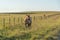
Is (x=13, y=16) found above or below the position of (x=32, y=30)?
above

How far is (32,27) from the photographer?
4.90ft

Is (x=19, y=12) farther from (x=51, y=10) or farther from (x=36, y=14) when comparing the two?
(x=51, y=10)

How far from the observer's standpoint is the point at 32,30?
149 cm

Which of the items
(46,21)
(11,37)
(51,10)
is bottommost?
(11,37)

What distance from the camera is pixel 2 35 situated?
1.48 metres

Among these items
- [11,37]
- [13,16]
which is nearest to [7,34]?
[11,37]

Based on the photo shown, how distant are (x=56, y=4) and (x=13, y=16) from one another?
1.71 ft

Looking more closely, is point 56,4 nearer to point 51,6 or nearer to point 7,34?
point 51,6

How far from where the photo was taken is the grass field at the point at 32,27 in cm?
148

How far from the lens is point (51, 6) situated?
155cm

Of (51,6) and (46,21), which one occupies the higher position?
(51,6)

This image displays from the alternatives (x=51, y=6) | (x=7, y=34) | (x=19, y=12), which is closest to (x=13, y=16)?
(x=19, y=12)

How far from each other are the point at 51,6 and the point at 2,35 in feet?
2.15

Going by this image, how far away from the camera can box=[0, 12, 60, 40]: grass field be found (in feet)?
4.85
